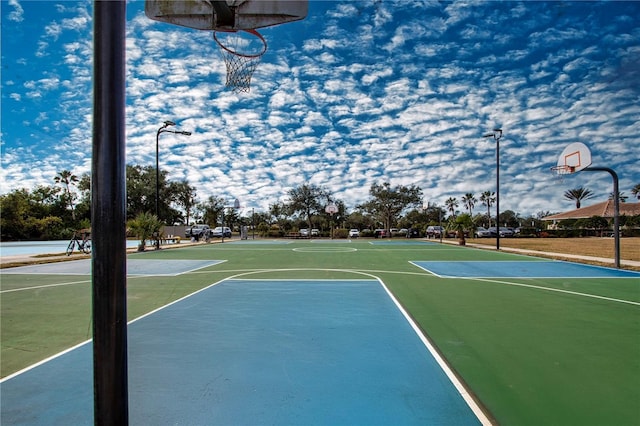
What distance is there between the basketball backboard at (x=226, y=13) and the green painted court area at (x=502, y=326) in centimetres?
349

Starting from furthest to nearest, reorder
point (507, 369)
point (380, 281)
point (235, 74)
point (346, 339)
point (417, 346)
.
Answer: point (380, 281), point (235, 74), point (346, 339), point (417, 346), point (507, 369)

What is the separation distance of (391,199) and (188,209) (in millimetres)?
30108

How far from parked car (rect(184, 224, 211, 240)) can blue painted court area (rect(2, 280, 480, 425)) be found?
→ 29253mm

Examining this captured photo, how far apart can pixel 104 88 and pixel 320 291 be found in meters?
7.58

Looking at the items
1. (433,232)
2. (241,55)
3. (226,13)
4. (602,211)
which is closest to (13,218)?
(241,55)

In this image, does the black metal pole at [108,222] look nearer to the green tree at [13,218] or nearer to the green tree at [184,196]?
the green tree at [13,218]

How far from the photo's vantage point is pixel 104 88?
5.10ft

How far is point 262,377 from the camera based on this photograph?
12.5 feet

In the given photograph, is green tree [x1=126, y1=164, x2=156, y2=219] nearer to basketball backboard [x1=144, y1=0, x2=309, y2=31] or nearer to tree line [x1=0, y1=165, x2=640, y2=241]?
tree line [x1=0, y1=165, x2=640, y2=241]

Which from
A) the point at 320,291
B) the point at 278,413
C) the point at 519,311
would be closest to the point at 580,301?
the point at 519,311

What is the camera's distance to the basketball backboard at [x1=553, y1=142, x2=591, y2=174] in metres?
14.5

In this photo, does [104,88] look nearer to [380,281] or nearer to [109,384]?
[109,384]

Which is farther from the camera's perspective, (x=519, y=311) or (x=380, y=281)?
(x=380, y=281)

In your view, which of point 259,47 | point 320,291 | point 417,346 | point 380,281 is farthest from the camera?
point 380,281
